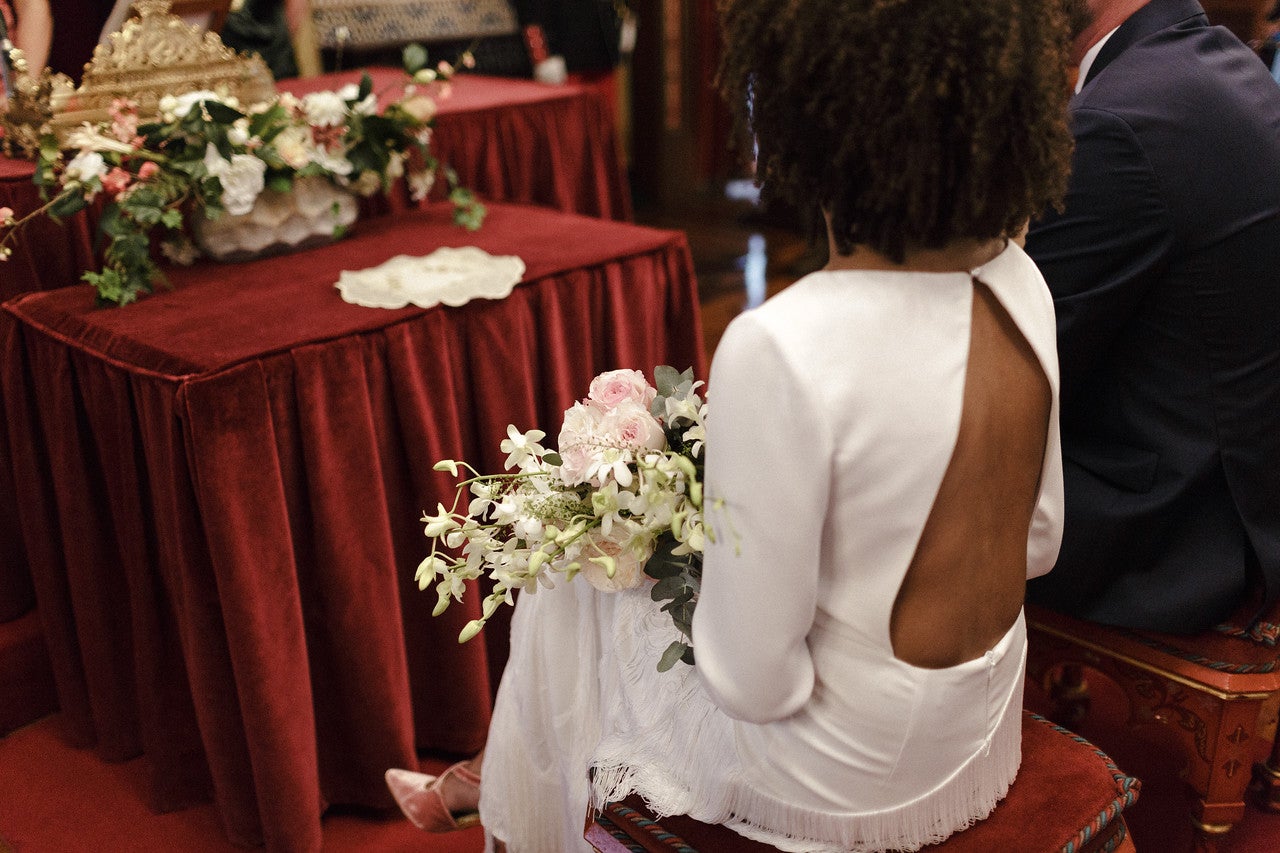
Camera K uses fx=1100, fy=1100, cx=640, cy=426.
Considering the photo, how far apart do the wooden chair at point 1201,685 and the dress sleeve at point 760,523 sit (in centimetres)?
77

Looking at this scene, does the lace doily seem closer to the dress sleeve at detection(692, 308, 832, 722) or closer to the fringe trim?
the fringe trim

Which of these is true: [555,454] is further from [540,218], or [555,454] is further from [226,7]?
[226,7]

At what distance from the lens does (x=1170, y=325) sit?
4.89 feet

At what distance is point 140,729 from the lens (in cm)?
199

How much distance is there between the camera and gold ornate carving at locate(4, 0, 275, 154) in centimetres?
210

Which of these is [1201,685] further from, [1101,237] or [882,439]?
[882,439]

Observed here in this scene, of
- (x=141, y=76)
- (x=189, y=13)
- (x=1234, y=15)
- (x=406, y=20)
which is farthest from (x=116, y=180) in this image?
(x=1234, y=15)

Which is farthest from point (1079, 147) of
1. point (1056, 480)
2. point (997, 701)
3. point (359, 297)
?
point (359, 297)

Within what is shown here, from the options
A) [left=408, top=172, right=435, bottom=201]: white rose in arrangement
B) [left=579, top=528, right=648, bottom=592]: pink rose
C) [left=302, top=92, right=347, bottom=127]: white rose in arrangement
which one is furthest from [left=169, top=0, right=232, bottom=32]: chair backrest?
[left=579, top=528, right=648, bottom=592]: pink rose

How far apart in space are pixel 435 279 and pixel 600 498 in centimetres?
100

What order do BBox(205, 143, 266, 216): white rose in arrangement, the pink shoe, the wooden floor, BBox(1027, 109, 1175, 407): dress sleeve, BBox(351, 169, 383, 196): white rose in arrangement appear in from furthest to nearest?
the wooden floor
BBox(351, 169, 383, 196): white rose in arrangement
BBox(205, 143, 266, 216): white rose in arrangement
the pink shoe
BBox(1027, 109, 1175, 407): dress sleeve

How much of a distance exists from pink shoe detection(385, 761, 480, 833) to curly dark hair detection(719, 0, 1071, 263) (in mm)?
1191

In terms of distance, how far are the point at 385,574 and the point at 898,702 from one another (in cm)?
104

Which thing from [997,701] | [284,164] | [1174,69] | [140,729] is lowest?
[140,729]
